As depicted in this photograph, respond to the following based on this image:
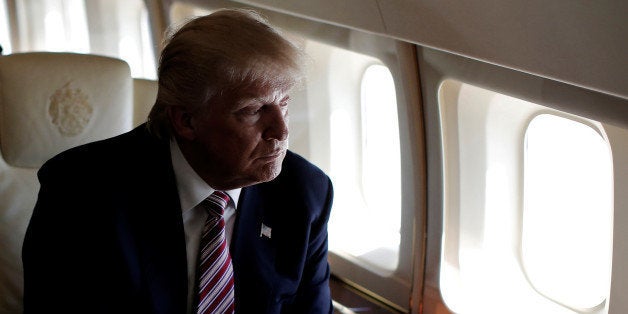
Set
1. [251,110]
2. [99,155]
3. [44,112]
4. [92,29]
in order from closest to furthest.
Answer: [251,110], [99,155], [44,112], [92,29]

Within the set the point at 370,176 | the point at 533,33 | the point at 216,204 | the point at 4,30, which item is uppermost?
the point at 533,33

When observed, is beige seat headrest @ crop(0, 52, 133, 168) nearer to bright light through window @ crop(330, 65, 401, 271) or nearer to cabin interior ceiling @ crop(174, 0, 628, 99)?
cabin interior ceiling @ crop(174, 0, 628, 99)

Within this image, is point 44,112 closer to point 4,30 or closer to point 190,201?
point 190,201

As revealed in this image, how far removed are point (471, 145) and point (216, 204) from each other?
1.09 metres

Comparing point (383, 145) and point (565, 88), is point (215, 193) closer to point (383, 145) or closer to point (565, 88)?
point (565, 88)

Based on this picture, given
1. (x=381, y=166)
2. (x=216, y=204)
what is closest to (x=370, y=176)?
(x=381, y=166)

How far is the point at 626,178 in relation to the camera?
2109 millimetres

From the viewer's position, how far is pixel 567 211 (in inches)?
101

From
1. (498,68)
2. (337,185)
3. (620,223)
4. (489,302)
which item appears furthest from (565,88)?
(337,185)

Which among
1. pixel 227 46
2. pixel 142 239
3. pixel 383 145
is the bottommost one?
pixel 383 145

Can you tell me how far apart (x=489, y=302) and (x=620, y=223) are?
0.74 meters

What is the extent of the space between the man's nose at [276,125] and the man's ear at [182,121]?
0.59 ft

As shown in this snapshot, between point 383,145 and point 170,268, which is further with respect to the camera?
point 383,145

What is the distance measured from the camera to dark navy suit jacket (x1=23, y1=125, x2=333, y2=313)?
5.85ft
